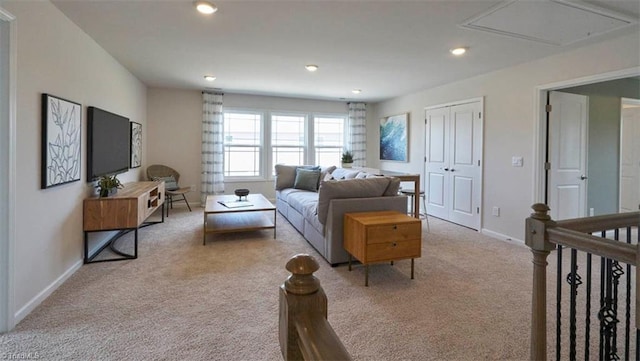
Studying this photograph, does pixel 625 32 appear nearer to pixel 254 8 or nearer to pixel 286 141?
pixel 254 8

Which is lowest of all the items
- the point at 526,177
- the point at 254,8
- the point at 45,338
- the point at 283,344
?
the point at 45,338

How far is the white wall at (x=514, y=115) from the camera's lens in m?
3.36

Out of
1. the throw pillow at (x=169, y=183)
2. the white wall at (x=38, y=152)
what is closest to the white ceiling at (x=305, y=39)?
the white wall at (x=38, y=152)

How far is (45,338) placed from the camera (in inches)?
76.5

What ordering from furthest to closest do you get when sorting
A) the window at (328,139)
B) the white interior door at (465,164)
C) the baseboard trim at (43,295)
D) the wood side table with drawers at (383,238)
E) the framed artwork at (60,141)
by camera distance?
the window at (328,139)
the white interior door at (465,164)
the wood side table with drawers at (383,238)
the framed artwork at (60,141)
the baseboard trim at (43,295)

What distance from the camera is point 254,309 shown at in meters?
2.32

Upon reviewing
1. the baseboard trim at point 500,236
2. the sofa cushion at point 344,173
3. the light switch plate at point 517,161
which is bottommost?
the baseboard trim at point 500,236

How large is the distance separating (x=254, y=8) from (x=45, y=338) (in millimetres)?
2597

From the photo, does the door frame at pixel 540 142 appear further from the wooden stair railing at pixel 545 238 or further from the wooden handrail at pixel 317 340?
the wooden handrail at pixel 317 340

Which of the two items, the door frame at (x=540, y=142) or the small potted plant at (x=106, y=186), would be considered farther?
the door frame at (x=540, y=142)

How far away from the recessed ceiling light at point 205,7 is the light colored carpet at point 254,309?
7.21 feet

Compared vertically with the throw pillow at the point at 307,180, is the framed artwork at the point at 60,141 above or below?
above

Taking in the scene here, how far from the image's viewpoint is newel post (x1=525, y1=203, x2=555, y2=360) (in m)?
1.28

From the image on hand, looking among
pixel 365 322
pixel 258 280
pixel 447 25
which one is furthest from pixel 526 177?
pixel 258 280
